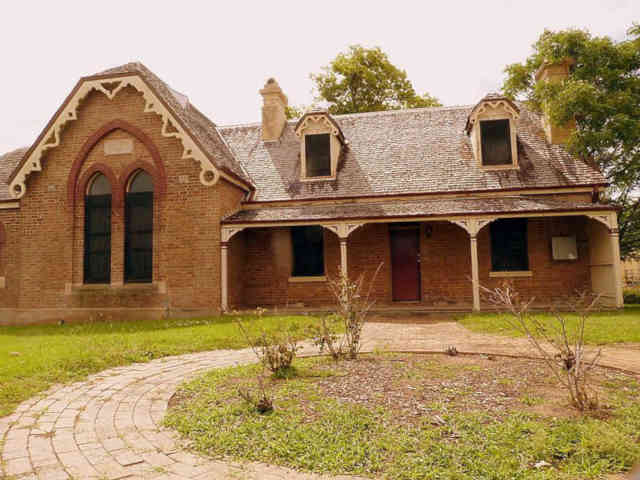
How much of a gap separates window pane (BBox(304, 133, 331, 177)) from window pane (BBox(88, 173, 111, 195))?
271 inches

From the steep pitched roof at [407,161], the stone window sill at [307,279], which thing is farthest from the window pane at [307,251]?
the steep pitched roof at [407,161]

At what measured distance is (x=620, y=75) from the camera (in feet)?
45.9

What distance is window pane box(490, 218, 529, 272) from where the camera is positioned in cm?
1407

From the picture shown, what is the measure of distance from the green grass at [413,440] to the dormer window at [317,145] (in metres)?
12.1

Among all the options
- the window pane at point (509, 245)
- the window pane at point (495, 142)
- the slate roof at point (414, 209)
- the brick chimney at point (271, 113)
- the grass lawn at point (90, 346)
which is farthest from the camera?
the brick chimney at point (271, 113)

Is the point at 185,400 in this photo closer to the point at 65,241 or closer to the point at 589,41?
the point at 65,241

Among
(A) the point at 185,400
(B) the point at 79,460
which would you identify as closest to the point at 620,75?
A: (A) the point at 185,400

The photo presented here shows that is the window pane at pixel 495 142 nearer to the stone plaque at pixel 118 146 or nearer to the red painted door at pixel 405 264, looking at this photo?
the red painted door at pixel 405 264

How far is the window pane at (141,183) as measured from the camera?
14.2 m

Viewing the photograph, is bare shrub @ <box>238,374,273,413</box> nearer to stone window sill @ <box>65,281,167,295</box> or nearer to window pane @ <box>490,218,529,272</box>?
stone window sill @ <box>65,281,167,295</box>

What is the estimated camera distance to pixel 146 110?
1404 cm

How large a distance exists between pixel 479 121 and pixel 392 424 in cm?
1347

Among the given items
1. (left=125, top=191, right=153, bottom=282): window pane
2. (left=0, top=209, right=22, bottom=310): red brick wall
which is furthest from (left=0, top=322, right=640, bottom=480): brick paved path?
(left=0, top=209, right=22, bottom=310): red brick wall

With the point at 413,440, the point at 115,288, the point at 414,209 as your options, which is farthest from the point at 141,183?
the point at 413,440
